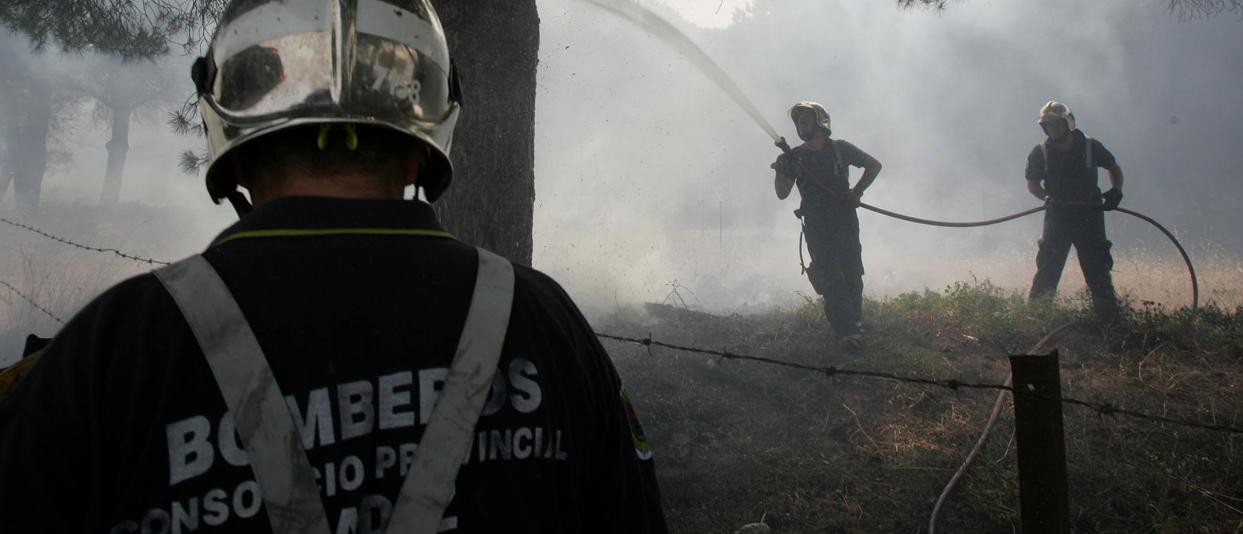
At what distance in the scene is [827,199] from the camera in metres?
7.36

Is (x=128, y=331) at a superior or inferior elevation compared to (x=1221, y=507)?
superior

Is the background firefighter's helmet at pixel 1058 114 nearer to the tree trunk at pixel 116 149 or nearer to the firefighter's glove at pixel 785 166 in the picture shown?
the firefighter's glove at pixel 785 166

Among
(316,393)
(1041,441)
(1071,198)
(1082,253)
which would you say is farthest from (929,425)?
(316,393)

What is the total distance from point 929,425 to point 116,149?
25355mm

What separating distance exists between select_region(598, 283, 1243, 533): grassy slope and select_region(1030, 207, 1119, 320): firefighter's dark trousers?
1.17 ft

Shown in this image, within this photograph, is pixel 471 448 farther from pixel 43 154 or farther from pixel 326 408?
pixel 43 154

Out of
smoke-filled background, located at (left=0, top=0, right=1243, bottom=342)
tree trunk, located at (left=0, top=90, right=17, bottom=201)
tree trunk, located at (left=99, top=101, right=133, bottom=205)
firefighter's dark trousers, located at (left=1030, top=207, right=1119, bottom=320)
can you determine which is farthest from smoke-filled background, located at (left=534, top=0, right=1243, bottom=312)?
tree trunk, located at (left=0, top=90, right=17, bottom=201)

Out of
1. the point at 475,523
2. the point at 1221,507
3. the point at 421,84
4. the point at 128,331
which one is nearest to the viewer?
the point at 128,331

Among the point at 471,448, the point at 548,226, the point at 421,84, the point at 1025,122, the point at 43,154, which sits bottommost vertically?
the point at 471,448

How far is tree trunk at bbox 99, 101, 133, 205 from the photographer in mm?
21594

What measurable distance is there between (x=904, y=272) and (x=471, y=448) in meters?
16.2

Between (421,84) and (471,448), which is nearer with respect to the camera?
(471,448)

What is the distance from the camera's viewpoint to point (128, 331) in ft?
2.96

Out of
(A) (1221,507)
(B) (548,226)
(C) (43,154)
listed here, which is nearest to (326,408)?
(A) (1221,507)
